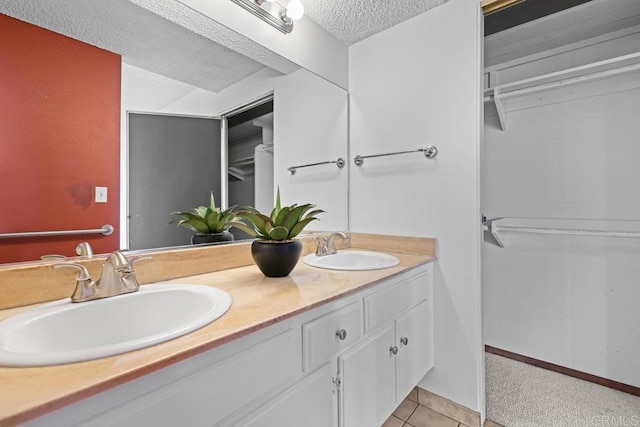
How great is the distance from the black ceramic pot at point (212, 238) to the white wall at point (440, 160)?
886mm

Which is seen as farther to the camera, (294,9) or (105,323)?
(294,9)

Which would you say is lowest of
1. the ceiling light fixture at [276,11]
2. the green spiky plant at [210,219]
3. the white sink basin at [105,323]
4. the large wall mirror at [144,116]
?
the white sink basin at [105,323]

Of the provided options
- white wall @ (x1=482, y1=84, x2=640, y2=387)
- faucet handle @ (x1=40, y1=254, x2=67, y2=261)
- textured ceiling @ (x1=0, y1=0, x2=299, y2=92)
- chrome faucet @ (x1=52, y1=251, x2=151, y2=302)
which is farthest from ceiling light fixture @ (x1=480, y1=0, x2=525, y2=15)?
faucet handle @ (x1=40, y1=254, x2=67, y2=261)

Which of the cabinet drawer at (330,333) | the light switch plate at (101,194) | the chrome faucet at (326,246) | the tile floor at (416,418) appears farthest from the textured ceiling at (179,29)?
the tile floor at (416,418)

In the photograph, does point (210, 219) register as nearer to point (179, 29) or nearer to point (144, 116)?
point (144, 116)

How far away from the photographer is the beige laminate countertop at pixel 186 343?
41 centimetres

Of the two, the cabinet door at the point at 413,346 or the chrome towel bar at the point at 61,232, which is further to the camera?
the cabinet door at the point at 413,346

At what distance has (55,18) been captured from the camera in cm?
84

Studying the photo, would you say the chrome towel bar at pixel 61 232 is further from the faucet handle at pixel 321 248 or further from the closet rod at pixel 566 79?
the closet rod at pixel 566 79

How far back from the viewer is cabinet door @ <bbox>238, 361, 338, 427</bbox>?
0.72 m

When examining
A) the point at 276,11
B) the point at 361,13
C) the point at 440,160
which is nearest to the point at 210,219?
the point at 276,11

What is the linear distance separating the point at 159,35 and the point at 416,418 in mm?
2063

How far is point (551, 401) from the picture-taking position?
5.20 feet

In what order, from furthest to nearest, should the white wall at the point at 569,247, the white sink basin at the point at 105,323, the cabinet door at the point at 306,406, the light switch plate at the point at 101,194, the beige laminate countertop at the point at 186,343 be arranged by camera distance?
1. the white wall at the point at 569,247
2. the light switch plate at the point at 101,194
3. the cabinet door at the point at 306,406
4. the white sink basin at the point at 105,323
5. the beige laminate countertop at the point at 186,343
